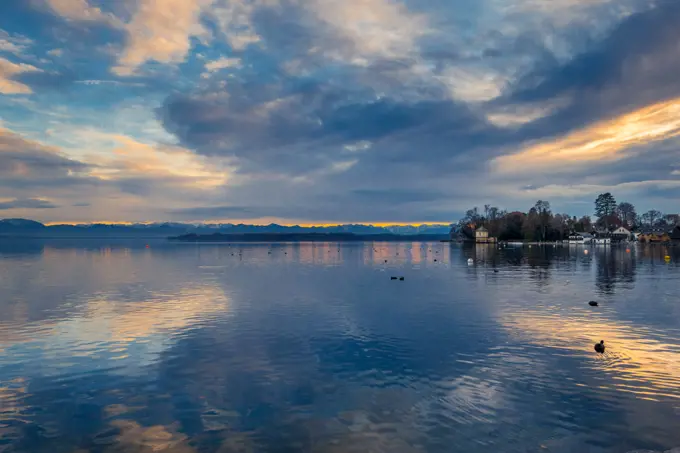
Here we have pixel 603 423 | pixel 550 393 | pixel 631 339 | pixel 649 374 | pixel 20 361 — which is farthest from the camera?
pixel 631 339

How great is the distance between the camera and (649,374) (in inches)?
857

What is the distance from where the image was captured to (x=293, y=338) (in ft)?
97.9

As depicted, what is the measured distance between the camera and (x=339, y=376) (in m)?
22.1

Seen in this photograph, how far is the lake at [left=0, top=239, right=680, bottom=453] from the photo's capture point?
15766 mm

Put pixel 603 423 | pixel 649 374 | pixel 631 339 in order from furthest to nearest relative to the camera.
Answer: pixel 631 339
pixel 649 374
pixel 603 423

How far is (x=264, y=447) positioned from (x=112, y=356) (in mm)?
14472

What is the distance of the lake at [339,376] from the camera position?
51.7ft

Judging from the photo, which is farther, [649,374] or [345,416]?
[649,374]

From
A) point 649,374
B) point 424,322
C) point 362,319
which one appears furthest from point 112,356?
point 649,374

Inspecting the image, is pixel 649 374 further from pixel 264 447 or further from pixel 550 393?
pixel 264 447

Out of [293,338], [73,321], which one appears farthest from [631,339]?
[73,321]

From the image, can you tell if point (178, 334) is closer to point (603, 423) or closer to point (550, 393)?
point (550, 393)

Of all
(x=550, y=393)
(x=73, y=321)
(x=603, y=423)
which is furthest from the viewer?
(x=73, y=321)

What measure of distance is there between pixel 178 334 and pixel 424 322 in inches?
703
